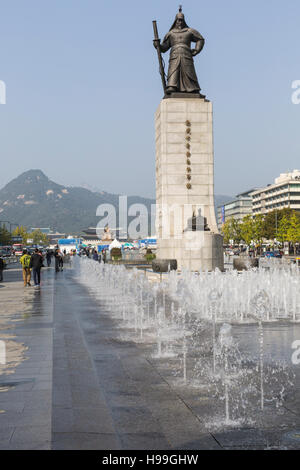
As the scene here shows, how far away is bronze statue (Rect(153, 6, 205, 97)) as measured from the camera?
31328 millimetres

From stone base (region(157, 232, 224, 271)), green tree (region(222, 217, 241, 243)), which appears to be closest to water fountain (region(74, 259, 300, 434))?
stone base (region(157, 232, 224, 271))

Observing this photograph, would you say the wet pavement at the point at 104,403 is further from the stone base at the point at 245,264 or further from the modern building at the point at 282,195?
the modern building at the point at 282,195

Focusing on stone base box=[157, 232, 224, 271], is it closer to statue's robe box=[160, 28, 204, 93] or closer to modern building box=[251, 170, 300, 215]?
statue's robe box=[160, 28, 204, 93]

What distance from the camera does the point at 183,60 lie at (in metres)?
31.4

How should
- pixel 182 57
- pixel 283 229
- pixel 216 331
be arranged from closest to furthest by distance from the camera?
pixel 216 331 → pixel 182 57 → pixel 283 229

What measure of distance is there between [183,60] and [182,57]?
19cm

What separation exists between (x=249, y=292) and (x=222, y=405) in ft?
41.9

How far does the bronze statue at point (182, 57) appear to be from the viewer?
103ft

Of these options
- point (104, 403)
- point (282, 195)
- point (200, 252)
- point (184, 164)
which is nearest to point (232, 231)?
point (282, 195)

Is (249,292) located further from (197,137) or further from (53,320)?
(197,137)

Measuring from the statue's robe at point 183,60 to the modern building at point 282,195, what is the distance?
3936 inches

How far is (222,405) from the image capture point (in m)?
5.77

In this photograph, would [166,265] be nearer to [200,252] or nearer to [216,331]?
[200,252]
